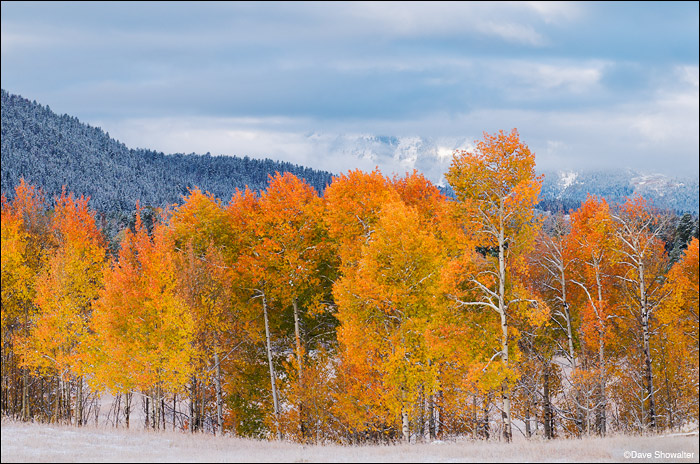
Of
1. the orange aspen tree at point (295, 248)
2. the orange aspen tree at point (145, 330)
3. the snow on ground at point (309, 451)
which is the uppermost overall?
the orange aspen tree at point (295, 248)

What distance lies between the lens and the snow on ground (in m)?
18.5

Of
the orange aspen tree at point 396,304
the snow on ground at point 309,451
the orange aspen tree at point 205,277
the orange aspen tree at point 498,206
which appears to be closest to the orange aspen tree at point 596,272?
the orange aspen tree at point 498,206

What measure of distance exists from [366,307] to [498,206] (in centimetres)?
799

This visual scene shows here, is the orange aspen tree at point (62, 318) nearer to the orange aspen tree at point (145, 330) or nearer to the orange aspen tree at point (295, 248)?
the orange aspen tree at point (145, 330)

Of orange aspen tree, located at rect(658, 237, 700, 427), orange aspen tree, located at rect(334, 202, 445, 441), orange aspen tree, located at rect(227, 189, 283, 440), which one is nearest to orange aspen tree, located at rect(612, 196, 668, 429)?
orange aspen tree, located at rect(658, 237, 700, 427)

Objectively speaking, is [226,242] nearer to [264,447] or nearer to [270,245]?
[270,245]

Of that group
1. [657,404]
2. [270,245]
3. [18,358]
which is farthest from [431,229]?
[18,358]

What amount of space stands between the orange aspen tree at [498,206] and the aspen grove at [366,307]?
101 millimetres

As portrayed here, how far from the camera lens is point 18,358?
40406mm

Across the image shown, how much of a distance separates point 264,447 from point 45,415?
81.4 ft

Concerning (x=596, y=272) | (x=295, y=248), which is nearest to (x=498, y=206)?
(x=596, y=272)

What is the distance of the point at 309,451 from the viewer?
2134 cm

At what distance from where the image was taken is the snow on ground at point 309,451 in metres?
18.5

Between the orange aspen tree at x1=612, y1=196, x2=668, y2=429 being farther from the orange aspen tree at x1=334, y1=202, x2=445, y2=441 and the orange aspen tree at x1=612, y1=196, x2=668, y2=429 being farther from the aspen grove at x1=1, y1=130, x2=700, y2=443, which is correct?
the orange aspen tree at x1=334, y1=202, x2=445, y2=441
